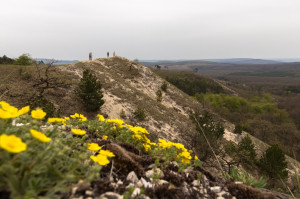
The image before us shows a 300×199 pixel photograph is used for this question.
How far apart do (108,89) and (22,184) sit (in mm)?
16577

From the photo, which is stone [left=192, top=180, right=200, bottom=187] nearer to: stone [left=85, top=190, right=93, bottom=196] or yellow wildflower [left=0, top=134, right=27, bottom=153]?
stone [left=85, top=190, right=93, bottom=196]

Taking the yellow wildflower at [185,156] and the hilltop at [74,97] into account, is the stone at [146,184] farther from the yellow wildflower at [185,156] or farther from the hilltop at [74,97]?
the hilltop at [74,97]

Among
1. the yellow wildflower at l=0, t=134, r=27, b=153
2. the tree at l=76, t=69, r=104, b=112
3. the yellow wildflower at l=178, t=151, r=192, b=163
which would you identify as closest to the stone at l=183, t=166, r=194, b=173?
the yellow wildflower at l=178, t=151, r=192, b=163

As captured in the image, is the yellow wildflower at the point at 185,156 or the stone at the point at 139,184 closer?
the stone at the point at 139,184

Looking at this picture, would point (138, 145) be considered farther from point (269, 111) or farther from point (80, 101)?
point (269, 111)

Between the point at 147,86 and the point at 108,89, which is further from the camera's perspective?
the point at 147,86

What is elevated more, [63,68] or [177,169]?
[63,68]

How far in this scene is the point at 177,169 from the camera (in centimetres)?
243

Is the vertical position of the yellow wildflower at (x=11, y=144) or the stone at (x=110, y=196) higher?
the yellow wildflower at (x=11, y=144)

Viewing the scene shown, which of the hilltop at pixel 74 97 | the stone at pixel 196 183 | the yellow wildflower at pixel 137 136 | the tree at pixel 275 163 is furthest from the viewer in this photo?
the tree at pixel 275 163

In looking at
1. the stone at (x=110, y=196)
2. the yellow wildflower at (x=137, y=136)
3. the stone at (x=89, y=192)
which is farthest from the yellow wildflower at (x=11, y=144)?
the yellow wildflower at (x=137, y=136)

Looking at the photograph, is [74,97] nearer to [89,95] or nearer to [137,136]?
[89,95]

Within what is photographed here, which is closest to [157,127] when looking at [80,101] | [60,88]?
[80,101]

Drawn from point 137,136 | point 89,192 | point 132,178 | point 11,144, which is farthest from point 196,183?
point 11,144
